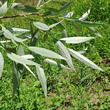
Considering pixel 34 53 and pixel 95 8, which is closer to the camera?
pixel 34 53

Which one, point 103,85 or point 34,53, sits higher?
point 34,53

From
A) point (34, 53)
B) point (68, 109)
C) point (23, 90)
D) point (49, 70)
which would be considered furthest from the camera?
point (49, 70)

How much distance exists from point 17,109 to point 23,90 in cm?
26

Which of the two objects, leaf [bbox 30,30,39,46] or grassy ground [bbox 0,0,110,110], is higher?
leaf [bbox 30,30,39,46]

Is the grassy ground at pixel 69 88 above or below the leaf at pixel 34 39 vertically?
below

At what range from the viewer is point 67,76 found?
267 centimetres

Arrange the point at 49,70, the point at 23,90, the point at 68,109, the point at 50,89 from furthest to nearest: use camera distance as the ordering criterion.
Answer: the point at 49,70 → the point at 50,89 → the point at 23,90 → the point at 68,109

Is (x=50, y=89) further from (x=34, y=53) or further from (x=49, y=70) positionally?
(x=34, y=53)

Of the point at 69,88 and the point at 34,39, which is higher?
the point at 34,39

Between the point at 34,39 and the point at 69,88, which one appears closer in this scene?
the point at 34,39

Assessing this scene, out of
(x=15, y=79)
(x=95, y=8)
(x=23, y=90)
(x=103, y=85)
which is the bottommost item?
(x=103, y=85)

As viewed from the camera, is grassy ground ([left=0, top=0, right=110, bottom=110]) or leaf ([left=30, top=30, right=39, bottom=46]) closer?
leaf ([left=30, top=30, right=39, bottom=46])

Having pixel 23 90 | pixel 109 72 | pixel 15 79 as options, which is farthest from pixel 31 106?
pixel 15 79

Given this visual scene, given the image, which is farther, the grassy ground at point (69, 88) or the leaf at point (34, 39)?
the grassy ground at point (69, 88)
